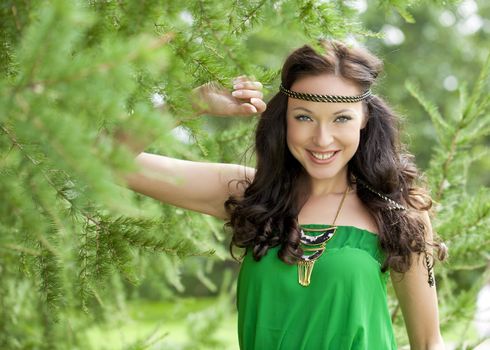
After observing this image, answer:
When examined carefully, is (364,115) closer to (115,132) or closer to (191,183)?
(191,183)

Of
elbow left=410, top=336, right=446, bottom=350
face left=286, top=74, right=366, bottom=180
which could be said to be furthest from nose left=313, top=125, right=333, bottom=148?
elbow left=410, top=336, right=446, bottom=350

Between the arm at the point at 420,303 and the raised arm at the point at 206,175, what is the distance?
56 centimetres

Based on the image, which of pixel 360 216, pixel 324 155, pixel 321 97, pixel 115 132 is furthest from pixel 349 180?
pixel 115 132

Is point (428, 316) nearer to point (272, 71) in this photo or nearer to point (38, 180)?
point (272, 71)

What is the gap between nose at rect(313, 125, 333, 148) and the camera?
204 centimetres

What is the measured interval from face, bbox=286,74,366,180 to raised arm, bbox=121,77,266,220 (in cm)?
24

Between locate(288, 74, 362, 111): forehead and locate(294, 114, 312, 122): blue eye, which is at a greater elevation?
locate(288, 74, 362, 111): forehead

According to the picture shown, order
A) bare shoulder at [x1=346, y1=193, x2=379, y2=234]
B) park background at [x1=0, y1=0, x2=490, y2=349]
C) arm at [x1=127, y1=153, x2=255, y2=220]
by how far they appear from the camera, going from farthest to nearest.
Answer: bare shoulder at [x1=346, y1=193, x2=379, y2=234] → arm at [x1=127, y1=153, x2=255, y2=220] → park background at [x1=0, y1=0, x2=490, y2=349]

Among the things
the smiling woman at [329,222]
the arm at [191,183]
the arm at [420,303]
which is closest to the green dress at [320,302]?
the smiling woman at [329,222]

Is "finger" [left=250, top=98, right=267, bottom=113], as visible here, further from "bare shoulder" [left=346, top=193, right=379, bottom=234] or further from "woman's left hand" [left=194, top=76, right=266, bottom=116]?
"bare shoulder" [left=346, top=193, right=379, bottom=234]

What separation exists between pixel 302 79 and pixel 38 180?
3.57 ft

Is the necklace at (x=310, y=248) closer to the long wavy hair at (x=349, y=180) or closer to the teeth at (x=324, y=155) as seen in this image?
the long wavy hair at (x=349, y=180)

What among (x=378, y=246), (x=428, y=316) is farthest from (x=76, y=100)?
(x=428, y=316)

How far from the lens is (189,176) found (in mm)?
2170
